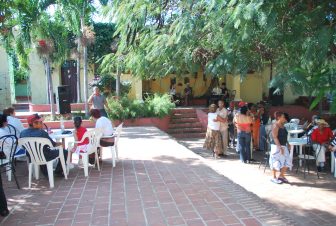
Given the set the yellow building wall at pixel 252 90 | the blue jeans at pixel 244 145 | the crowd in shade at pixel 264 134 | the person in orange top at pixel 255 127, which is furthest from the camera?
the yellow building wall at pixel 252 90

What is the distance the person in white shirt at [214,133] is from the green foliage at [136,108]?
391cm

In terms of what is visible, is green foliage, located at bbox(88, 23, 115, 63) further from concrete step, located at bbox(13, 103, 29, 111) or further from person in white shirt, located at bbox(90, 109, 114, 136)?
person in white shirt, located at bbox(90, 109, 114, 136)

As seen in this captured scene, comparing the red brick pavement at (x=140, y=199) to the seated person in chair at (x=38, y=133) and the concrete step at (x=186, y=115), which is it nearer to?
the seated person in chair at (x=38, y=133)

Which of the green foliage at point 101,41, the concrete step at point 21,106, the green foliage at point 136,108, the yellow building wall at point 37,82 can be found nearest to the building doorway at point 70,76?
the yellow building wall at point 37,82

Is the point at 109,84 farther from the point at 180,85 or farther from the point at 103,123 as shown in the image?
the point at 103,123

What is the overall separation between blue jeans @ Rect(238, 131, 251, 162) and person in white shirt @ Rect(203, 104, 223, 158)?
713 millimetres

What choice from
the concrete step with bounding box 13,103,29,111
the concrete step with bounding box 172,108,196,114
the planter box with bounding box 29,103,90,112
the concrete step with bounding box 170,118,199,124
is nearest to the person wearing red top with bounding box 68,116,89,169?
the concrete step with bounding box 170,118,199,124

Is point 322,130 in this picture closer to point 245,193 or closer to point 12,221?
point 245,193

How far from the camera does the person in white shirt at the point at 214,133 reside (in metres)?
9.26

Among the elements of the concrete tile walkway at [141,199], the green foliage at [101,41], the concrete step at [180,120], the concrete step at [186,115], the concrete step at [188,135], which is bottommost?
the concrete step at [188,135]

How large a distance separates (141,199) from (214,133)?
497 centimetres

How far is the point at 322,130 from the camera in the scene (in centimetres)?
766

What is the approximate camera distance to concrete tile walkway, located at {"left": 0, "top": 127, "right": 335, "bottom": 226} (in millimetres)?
4094

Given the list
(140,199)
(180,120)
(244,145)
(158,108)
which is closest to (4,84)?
(158,108)
